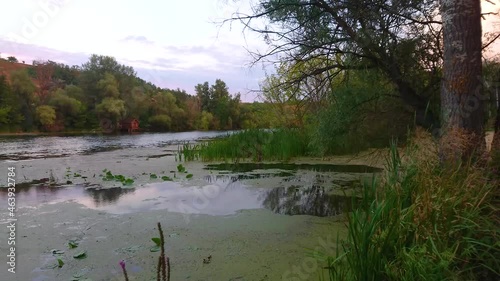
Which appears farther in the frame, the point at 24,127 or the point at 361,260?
the point at 24,127

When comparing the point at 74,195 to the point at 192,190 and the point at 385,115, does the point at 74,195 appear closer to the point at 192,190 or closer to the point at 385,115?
the point at 192,190

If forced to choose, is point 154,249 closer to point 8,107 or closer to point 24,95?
point 8,107

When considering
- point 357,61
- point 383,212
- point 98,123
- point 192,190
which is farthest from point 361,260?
point 98,123

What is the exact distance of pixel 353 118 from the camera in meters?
5.32

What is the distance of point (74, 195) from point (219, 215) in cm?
258

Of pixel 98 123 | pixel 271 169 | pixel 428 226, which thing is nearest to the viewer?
pixel 428 226

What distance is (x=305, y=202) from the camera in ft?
15.5

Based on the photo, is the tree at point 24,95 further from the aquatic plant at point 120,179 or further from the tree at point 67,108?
the aquatic plant at point 120,179

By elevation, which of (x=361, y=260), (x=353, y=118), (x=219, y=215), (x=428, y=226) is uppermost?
(x=353, y=118)

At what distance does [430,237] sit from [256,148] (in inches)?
308

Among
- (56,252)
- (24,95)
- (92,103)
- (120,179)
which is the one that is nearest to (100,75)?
(92,103)

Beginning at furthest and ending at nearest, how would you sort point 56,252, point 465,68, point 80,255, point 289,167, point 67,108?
1. point 67,108
2. point 289,167
3. point 465,68
4. point 56,252
5. point 80,255

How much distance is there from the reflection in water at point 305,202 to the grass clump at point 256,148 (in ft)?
12.1

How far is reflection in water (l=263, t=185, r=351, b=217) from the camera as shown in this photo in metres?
4.21
